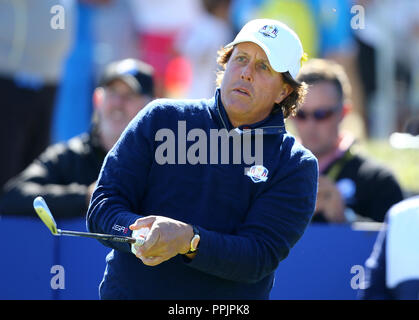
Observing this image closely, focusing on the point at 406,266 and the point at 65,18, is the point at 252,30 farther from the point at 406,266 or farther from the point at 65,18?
the point at 65,18

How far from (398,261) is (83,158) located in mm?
2364

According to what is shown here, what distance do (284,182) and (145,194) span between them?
55 cm

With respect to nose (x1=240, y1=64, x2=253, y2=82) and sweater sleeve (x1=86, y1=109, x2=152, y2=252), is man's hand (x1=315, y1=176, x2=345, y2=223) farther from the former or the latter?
sweater sleeve (x1=86, y1=109, x2=152, y2=252)

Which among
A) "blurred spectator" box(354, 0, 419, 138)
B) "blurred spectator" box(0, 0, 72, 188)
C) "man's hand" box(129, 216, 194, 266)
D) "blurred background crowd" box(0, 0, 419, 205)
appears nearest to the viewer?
"man's hand" box(129, 216, 194, 266)

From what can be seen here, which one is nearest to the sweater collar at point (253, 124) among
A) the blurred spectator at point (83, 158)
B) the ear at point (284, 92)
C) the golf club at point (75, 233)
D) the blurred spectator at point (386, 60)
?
the ear at point (284, 92)

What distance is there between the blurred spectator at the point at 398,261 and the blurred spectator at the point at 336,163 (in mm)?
1182

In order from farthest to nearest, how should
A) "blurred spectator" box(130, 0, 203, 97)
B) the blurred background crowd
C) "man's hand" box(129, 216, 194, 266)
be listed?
"blurred spectator" box(130, 0, 203, 97)
the blurred background crowd
"man's hand" box(129, 216, 194, 266)

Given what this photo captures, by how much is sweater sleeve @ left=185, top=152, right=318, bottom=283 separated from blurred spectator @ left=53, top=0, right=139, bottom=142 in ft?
17.1

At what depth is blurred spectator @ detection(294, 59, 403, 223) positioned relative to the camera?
5.40 meters

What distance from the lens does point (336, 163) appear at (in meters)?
5.71

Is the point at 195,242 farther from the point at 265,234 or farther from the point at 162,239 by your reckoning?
the point at 265,234

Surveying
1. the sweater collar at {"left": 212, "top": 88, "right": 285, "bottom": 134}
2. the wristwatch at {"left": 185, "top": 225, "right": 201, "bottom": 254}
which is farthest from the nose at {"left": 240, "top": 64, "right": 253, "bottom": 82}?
the wristwatch at {"left": 185, "top": 225, "right": 201, "bottom": 254}

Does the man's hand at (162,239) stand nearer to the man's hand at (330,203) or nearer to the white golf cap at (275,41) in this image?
the white golf cap at (275,41)
